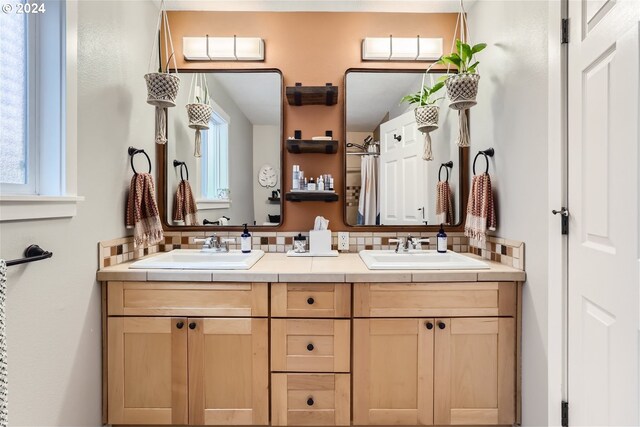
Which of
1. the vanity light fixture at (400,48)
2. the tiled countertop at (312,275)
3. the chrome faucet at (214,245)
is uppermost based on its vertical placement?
the vanity light fixture at (400,48)

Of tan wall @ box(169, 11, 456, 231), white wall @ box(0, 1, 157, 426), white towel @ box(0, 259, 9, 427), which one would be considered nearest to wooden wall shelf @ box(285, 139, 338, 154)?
tan wall @ box(169, 11, 456, 231)

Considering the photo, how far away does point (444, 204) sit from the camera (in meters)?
2.15

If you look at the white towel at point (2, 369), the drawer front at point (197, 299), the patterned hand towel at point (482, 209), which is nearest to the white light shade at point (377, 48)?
the patterned hand towel at point (482, 209)

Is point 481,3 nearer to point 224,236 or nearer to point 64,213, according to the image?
point 224,236

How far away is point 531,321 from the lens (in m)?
1.50

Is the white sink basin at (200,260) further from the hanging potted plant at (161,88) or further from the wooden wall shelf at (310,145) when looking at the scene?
the hanging potted plant at (161,88)

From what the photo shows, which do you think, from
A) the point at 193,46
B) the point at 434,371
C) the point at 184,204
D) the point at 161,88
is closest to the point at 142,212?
the point at 184,204

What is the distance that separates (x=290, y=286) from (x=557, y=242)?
3.68 ft

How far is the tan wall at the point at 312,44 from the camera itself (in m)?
2.17

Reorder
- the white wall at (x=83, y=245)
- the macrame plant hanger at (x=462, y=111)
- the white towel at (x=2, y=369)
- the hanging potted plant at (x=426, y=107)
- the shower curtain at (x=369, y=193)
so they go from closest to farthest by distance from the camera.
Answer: the white towel at (x=2, y=369), the white wall at (x=83, y=245), the macrame plant hanger at (x=462, y=111), the hanging potted plant at (x=426, y=107), the shower curtain at (x=369, y=193)

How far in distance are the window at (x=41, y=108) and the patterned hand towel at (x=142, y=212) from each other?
0.41 meters

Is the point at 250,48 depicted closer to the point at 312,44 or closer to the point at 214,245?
the point at 312,44

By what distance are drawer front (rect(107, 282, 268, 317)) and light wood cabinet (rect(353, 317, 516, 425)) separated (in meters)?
0.49

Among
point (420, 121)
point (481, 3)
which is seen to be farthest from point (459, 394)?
point (481, 3)
